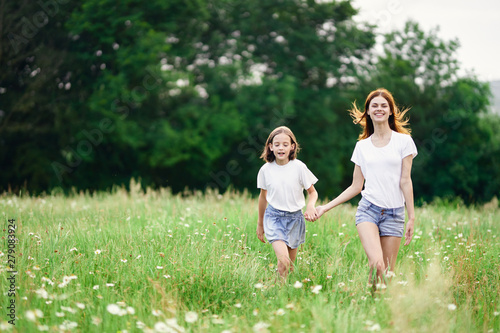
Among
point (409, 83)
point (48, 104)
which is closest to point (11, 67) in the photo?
point (48, 104)

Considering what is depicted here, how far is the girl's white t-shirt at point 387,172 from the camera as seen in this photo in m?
4.01

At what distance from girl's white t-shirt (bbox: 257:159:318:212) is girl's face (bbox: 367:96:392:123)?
2.76ft

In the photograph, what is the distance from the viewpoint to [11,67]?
59.3 feet

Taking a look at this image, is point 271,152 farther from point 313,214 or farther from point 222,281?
point 222,281

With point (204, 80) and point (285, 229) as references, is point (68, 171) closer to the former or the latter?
point (204, 80)

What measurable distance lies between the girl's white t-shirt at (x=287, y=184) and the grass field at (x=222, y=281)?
2.06 feet

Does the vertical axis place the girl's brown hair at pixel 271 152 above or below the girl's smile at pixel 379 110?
below

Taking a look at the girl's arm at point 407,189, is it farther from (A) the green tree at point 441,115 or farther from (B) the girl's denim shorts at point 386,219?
(A) the green tree at point 441,115

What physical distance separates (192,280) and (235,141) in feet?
58.5

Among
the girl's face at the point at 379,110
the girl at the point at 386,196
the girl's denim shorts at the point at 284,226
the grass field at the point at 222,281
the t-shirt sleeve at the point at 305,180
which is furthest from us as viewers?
the t-shirt sleeve at the point at 305,180

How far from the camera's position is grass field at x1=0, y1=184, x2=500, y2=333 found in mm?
3250

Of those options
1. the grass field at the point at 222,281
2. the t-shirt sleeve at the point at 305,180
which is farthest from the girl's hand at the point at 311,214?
the grass field at the point at 222,281

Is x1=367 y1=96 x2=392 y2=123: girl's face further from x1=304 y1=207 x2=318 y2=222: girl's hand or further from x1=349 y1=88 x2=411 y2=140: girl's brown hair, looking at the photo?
x1=304 y1=207 x2=318 y2=222: girl's hand

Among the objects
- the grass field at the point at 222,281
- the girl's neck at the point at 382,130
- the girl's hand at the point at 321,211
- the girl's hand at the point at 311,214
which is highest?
the girl's neck at the point at 382,130
